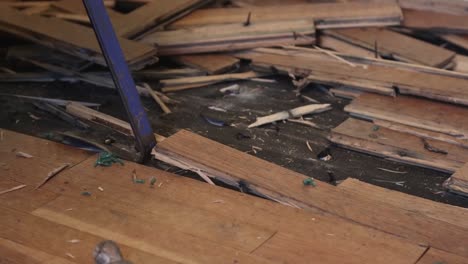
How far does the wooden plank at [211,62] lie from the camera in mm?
4309

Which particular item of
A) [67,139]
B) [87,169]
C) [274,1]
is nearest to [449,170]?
[87,169]

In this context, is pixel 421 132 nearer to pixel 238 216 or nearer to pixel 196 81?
pixel 238 216

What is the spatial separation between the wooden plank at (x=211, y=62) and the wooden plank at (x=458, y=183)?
1.67 metres

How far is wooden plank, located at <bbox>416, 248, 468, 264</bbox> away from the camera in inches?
99.8

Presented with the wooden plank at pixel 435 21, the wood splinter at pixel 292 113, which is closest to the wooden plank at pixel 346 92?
the wood splinter at pixel 292 113

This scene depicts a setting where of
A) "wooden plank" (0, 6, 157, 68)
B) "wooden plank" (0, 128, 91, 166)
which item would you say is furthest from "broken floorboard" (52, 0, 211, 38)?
"wooden plank" (0, 128, 91, 166)

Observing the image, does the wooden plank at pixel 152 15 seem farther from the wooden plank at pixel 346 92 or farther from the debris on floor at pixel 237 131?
the wooden plank at pixel 346 92

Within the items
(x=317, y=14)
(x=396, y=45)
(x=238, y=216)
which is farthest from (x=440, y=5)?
(x=238, y=216)

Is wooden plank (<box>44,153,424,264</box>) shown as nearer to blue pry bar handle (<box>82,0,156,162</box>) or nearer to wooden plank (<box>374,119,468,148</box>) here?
blue pry bar handle (<box>82,0,156,162</box>)

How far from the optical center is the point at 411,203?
9.49ft

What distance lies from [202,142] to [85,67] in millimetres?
1338

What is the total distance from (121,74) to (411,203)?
4.36 ft

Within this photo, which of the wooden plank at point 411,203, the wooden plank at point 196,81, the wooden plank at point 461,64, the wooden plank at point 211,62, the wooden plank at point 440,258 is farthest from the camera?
the wooden plank at point 211,62

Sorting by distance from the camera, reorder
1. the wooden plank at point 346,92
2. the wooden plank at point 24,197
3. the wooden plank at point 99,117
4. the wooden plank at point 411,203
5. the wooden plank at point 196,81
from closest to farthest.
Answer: the wooden plank at point 411,203, the wooden plank at point 24,197, the wooden plank at point 99,117, the wooden plank at point 346,92, the wooden plank at point 196,81
